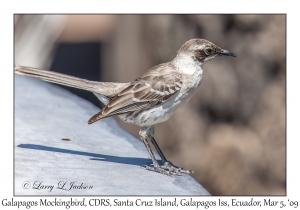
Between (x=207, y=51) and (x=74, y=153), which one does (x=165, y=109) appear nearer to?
(x=207, y=51)

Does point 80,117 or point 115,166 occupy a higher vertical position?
point 80,117

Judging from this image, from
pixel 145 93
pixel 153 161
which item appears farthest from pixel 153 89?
pixel 153 161

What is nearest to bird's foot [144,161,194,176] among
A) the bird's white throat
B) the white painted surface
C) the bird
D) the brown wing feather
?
the bird

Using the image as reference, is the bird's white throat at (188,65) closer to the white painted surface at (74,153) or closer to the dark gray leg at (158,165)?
the dark gray leg at (158,165)

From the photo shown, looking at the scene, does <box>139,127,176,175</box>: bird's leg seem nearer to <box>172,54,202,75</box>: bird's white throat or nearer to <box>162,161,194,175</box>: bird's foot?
<box>162,161,194,175</box>: bird's foot

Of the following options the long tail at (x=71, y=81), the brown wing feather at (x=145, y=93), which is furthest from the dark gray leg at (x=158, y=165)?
the long tail at (x=71, y=81)

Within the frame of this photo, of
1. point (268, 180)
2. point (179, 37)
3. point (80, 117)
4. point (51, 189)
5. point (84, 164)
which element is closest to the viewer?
point (51, 189)
